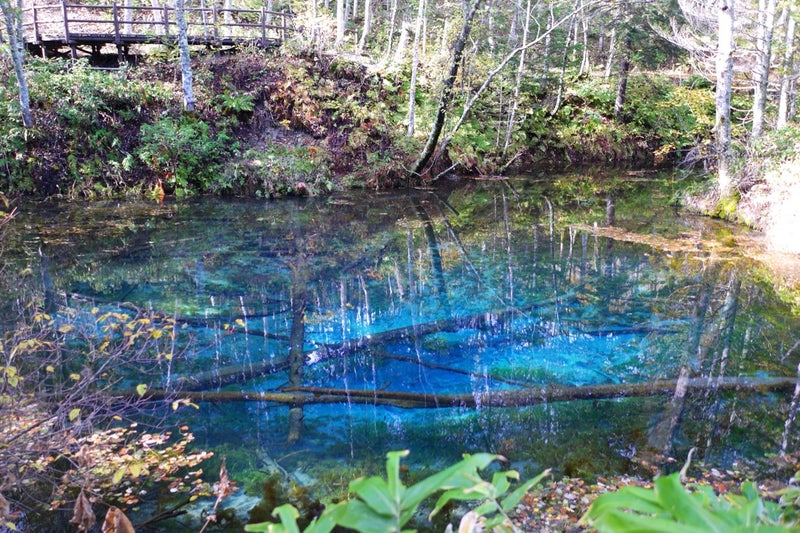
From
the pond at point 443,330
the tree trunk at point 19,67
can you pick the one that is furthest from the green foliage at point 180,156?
the tree trunk at point 19,67

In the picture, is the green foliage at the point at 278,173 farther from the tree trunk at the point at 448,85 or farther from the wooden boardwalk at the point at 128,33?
the wooden boardwalk at the point at 128,33

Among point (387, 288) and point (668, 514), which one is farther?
point (387, 288)

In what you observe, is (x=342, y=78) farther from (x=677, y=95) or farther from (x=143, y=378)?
(x=143, y=378)

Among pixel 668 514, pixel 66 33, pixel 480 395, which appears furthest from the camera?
pixel 66 33

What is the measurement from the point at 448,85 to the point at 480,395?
11.5 metres

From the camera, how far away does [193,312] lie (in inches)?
301

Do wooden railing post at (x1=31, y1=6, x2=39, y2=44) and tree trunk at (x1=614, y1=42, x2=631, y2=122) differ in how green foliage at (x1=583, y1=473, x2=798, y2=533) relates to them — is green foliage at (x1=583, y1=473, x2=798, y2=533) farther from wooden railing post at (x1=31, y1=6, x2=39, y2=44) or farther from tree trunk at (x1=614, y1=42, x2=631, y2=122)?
tree trunk at (x1=614, y1=42, x2=631, y2=122)

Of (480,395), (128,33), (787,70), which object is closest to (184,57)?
(128,33)

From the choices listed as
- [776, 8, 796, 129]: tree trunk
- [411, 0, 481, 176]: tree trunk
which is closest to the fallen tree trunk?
[411, 0, 481, 176]: tree trunk

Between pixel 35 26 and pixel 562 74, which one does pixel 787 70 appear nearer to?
pixel 562 74

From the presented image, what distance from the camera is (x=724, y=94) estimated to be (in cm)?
1271

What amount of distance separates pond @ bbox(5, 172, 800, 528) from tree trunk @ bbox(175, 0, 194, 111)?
4516 mm

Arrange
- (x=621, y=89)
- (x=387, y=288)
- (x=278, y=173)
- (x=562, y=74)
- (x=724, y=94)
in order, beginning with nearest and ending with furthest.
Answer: (x=387, y=288) < (x=724, y=94) < (x=278, y=173) < (x=562, y=74) < (x=621, y=89)

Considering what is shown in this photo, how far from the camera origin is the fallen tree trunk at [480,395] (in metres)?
5.41
